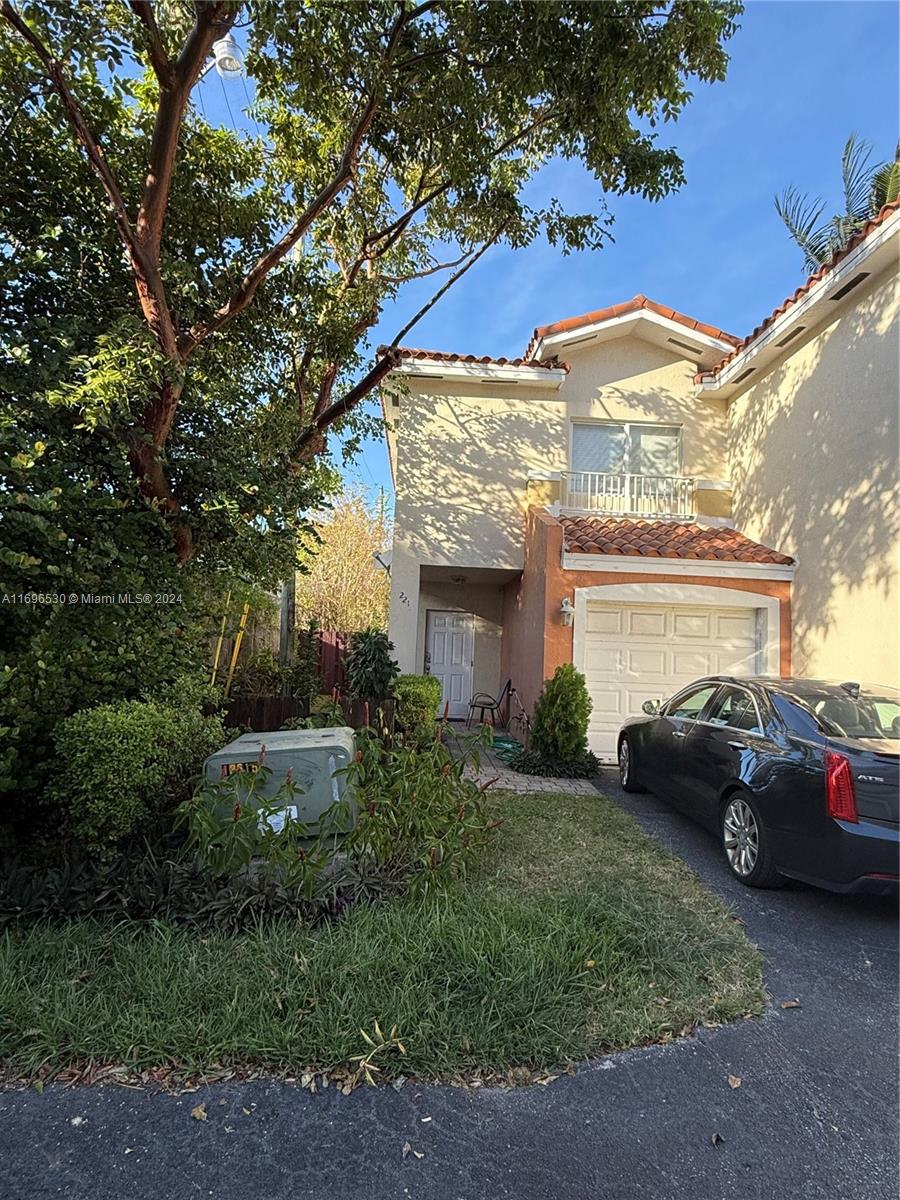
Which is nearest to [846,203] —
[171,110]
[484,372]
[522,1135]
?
[484,372]

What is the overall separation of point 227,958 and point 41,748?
173cm

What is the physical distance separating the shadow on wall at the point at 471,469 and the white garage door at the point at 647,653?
7.62 feet

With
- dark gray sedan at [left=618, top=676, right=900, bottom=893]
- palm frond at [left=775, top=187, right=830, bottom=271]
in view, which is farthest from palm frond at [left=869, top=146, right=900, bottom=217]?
dark gray sedan at [left=618, top=676, right=900, bottom=893]

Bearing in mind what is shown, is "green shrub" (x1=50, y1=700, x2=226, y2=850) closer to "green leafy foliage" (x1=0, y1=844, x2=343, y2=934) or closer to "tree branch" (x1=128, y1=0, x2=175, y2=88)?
"green leafy foliage" (x1=0, y1=844, x2=343, y2=934)

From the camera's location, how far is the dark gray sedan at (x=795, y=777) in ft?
12.1

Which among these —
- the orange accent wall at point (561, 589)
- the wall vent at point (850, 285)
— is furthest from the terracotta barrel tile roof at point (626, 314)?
the orange accent wall at point (561, 589)

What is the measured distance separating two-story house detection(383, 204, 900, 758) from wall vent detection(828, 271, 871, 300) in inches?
0.8

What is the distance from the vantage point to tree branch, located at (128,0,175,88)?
354 cm

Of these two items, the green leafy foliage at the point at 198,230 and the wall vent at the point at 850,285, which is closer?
the green leafy foliage at the point at 198,230

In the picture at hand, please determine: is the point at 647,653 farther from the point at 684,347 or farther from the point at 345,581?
the point at 345,581

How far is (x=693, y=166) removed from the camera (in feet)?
17.1

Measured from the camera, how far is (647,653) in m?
8.81

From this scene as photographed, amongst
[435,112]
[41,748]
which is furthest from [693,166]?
[41,748]

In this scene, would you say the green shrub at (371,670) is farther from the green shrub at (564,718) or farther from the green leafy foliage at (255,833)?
the green leafy foliage at (255,833)
